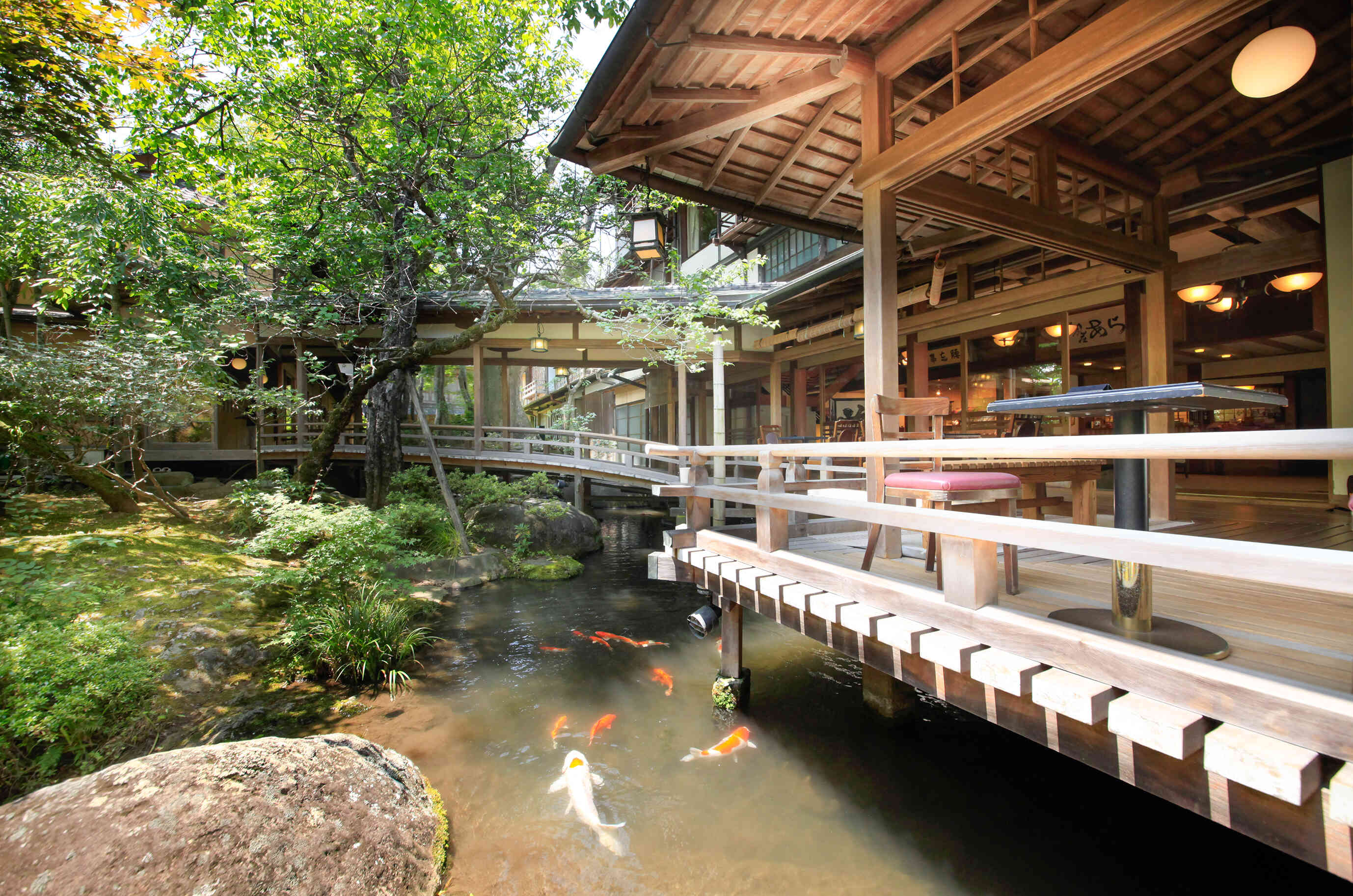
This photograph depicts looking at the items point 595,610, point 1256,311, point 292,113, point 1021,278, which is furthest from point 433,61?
point 1256,311

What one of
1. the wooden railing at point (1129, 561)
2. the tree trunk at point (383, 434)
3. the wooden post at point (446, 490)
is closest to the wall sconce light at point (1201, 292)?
the wooden railing at point (1129, 561)

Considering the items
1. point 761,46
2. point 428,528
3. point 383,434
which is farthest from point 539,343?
point 761,46

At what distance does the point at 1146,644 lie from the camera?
2.03 m

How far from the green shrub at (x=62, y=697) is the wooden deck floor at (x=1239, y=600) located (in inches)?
187

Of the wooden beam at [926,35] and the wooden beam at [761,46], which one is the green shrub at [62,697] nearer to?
the wooden beam at [761,46]

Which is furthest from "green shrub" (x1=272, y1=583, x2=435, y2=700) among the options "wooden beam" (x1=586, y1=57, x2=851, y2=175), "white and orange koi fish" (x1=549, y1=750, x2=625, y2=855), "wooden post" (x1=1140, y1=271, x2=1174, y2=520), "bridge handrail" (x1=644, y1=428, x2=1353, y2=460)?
"wooden post" (x1=1140, y1=271, x2=1174, y2=520)

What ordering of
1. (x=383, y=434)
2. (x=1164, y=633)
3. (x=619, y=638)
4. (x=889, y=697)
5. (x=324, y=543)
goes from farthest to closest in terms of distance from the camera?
(x=383, y=434) < (x=619, y=638) < (x=324, y=543) < (x=889, y=697) < (x=1164, y=633)

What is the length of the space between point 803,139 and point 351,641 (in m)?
6.01

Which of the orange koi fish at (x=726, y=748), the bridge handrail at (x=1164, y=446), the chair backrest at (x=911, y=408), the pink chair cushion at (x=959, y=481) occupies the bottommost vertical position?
the orange koi fish at (x=726, y=748)

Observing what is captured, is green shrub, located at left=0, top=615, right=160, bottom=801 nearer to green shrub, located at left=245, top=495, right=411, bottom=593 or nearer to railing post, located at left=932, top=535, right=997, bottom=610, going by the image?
green shrub, located at left=245, top=495, right=411, bottom=593

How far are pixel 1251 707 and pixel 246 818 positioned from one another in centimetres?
389

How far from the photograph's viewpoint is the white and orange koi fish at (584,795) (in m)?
3.40

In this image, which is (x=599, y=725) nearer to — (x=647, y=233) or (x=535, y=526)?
(x=535, y=526)

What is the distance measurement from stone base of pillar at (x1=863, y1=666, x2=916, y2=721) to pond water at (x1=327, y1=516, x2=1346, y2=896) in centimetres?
10
